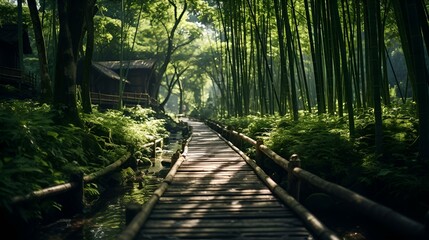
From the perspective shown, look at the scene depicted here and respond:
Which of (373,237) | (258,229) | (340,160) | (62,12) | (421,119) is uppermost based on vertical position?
(62,12)

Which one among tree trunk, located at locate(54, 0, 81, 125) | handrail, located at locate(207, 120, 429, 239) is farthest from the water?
handrail, located at locate(207, 120, 429, 239)

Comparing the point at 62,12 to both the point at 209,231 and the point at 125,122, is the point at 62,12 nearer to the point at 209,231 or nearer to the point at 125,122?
the point at 125,122

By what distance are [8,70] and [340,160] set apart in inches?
721

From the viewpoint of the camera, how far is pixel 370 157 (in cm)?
536

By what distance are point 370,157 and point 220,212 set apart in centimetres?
231

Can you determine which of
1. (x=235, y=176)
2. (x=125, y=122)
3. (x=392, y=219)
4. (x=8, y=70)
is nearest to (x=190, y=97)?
(x=8, y=70)

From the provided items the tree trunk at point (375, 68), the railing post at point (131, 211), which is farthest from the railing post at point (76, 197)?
the tree trunk at point (375, 68)

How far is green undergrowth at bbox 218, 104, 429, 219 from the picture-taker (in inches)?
175

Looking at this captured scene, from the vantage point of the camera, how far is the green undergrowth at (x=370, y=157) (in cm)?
445

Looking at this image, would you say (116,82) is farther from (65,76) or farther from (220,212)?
(220,212)

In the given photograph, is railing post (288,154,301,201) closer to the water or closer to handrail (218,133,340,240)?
handrail (218,133,340,240)

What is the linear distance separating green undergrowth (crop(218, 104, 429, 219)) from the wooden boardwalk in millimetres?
1041

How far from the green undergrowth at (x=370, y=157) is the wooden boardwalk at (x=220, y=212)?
1.04 metres

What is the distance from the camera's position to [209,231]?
4.04 m
